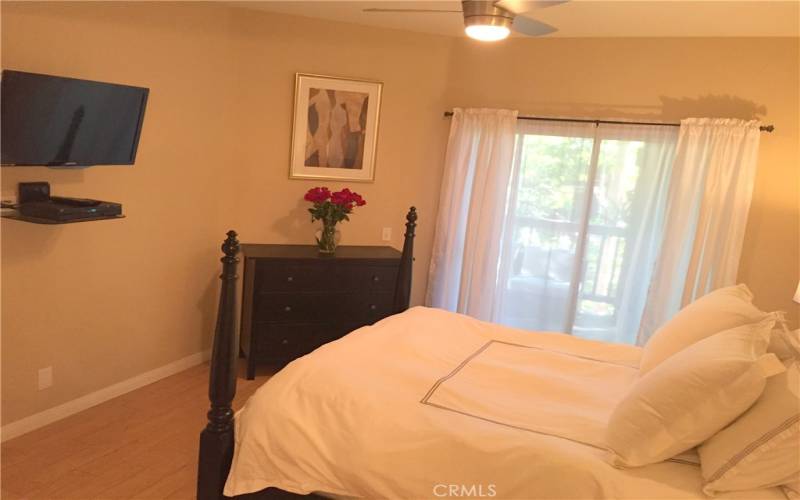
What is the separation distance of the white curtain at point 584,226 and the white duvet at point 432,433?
1.76 metres

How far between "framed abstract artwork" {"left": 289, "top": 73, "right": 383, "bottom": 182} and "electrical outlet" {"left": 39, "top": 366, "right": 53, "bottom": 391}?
1.99m

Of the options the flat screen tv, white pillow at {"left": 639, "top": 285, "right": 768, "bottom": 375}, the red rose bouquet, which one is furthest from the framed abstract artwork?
white pillow at {"left": 639, "top": 285, "right": 768, "bottom": 375}

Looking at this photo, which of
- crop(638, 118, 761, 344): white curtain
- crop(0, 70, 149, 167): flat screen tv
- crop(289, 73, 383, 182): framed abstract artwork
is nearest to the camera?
crop(0, 70, 149, 167): flat screen tv

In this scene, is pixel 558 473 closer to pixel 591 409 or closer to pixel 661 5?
pixel 591 409

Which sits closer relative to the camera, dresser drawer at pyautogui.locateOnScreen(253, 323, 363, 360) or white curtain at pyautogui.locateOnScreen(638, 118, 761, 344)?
white curtain at pyautogui.locateOnScreen(638, 118, 761, 344)

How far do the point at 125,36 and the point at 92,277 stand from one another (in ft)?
4.45

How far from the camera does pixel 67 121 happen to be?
2793 mm

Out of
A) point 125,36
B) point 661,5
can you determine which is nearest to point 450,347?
point 661,5

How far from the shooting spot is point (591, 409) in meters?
2.16

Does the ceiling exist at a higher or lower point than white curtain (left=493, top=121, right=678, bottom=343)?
higher

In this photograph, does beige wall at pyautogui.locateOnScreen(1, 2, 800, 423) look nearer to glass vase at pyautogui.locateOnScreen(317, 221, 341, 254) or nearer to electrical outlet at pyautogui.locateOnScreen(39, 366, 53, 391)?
electrical outlet at pyautogui.locateOnScreen(39, 366, 53, 391)

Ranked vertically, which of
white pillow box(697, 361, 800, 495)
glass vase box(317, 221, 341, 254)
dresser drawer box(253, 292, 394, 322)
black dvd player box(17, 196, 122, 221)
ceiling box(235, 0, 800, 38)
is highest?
ceiling box(235, 0, 800, 38)

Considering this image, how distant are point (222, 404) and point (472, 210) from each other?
2.73 m

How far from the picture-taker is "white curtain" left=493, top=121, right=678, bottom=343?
13.2 ft
